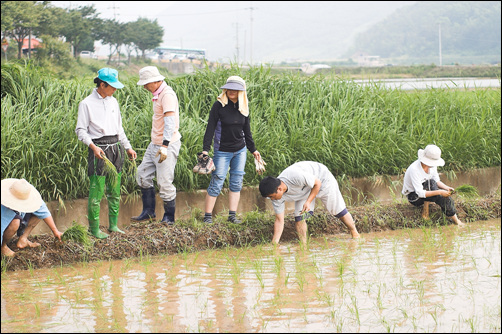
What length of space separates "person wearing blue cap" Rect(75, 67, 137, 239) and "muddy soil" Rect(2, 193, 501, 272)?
0.29 meters

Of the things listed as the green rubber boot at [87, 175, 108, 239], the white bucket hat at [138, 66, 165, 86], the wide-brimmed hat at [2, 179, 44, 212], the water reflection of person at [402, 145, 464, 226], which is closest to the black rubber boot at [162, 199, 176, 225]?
the green rubber boot at [87, 175, 108, 239]

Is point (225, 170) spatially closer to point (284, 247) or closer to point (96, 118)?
point (284, 247)

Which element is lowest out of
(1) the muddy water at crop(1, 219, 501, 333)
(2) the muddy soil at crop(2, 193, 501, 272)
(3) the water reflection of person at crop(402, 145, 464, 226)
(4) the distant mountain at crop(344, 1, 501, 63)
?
(1) the muddy water at crop(1, 219, 501, 333)

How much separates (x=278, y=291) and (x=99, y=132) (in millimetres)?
2509

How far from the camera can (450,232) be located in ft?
24.5

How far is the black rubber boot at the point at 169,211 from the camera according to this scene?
7168 millimetres

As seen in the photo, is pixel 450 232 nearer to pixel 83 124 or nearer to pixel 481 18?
pixel 83 124

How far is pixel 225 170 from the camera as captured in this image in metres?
7.25

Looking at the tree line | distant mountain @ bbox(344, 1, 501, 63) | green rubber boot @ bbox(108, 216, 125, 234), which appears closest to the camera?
green rubber boot @ bbox(108, 216, 125, 234)

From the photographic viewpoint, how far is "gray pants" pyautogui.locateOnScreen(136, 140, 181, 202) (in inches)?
275

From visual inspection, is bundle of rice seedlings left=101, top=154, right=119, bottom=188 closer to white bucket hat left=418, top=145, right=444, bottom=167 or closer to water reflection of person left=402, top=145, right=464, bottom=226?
water reflection of person left=402, top=145, right=464, bottom=226

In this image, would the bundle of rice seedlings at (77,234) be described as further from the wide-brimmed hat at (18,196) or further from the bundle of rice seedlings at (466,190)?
the bundle of rice seedlings at (466,190)

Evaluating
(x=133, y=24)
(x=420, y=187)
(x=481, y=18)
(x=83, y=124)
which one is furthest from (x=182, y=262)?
(x=481, y=18)

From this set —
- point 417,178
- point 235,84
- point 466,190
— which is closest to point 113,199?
point 235,84
